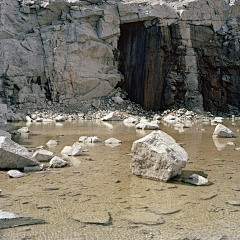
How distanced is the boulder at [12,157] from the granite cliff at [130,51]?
1712 cm

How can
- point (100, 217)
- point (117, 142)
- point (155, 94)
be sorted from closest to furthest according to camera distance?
1. point (100, 217)
2. point (117, 142)
3. point (155, 94)

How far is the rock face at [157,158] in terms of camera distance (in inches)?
145

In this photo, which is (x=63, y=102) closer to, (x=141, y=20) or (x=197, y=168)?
(x=141, y=20)

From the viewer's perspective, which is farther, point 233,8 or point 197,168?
point 233,8

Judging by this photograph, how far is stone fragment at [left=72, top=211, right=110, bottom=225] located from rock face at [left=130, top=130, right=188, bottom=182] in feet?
4.18

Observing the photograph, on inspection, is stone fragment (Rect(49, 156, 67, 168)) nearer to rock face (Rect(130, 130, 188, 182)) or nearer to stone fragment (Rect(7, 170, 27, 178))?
stone fragment (Rect(7, 170, 27, 178))

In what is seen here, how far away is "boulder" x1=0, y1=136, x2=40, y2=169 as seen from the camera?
4.15 meters

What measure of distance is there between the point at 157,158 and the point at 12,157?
2051 millimetres

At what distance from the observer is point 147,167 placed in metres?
3.89

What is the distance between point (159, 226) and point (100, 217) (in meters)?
0.51

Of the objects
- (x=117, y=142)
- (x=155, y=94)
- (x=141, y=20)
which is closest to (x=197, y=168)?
(x=117, y=142)

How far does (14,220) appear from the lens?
2.37m

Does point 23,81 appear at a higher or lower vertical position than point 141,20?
lower

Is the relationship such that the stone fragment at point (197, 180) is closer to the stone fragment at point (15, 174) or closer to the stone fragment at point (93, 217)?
the stone fragment at point (93, 217)
